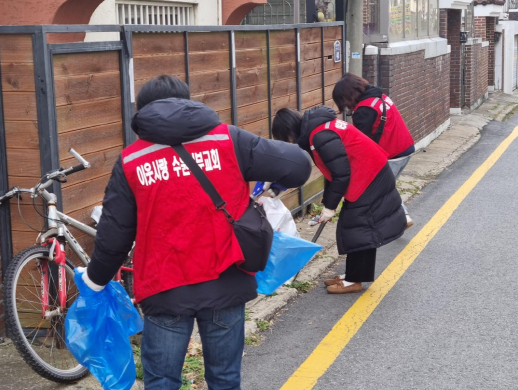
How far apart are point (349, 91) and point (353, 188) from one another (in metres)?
1.05

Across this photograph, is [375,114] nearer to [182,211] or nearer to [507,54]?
[182,211]

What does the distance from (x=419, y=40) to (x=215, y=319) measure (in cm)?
1132

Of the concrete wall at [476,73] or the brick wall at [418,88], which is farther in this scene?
the concrete wall at [476,73]

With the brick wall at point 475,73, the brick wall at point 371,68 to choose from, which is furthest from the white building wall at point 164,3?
the brick wall at point 475,73

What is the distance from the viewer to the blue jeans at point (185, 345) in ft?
10.5

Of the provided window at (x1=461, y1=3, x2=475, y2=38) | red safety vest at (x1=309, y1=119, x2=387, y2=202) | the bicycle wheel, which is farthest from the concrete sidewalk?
window at (x1=461, y1=3, x2=475, y2=38)

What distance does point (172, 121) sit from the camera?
9.89 ft

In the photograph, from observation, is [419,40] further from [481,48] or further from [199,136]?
[199,136]

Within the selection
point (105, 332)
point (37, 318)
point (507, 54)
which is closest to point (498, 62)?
point (507, 54)

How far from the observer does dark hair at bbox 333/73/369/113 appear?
6.54 meters

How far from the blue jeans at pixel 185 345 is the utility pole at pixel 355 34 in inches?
277

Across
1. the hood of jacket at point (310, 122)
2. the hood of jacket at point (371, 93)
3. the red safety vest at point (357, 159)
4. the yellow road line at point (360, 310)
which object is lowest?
the yellow road line at point (360, 310)

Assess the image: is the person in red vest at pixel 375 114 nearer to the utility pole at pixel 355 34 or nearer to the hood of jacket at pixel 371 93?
the hood of jacket at pixel 371 93

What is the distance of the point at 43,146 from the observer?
446cm
